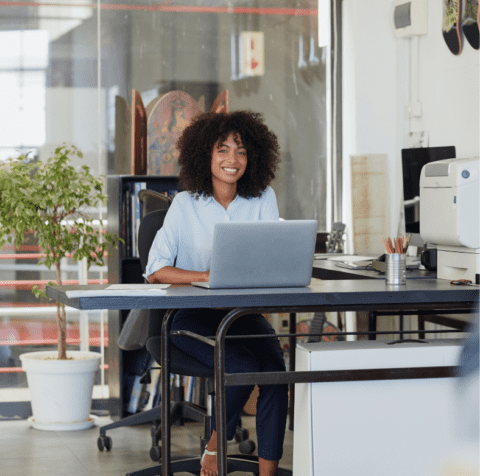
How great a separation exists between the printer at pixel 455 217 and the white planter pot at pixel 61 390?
1.92 metres

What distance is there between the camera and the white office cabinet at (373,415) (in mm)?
2092

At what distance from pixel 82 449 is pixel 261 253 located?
175 cm

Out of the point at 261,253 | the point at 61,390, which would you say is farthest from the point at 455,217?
the point at 61,390

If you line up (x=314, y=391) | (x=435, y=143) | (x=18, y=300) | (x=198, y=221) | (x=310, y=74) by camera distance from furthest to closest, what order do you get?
(x=310, y=74)
(x=18, y=300)
(x=435, y=143)
(x=198, y=221)
(x=314, y=391)

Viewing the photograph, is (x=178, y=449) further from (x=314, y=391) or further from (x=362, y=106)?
(x=362, y=106)

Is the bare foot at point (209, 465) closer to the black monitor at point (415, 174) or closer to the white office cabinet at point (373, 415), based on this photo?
the white office cabinet at point (373, 415)

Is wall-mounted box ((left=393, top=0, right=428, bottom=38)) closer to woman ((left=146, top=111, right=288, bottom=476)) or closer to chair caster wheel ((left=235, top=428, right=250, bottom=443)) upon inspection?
woman ((left=146, top=111, right=288, bottom=476))

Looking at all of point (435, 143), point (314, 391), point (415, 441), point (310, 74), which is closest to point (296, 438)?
point (314, 391)

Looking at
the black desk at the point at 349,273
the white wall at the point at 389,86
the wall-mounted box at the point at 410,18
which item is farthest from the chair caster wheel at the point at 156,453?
the wall-mounted box at the point at 410,18

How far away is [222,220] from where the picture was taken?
2.84 metres

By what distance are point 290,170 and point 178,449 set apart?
187cm

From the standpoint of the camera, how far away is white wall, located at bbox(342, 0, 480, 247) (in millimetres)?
3799

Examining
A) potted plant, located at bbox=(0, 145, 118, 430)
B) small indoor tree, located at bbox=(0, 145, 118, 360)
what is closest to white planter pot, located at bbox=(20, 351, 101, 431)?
potted plant, located at bbox=(0, 145, 118, 430)

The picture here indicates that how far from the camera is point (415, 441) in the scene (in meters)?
2.14
